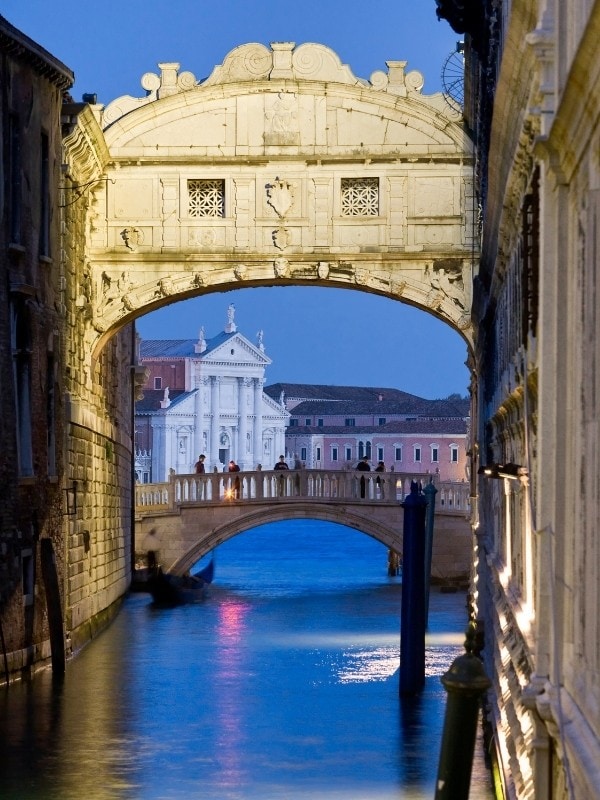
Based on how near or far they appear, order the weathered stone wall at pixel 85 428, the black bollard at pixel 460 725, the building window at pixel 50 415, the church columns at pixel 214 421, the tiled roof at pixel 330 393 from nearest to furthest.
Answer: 1. the black bollard at pixel 460 725
2. the building window at pixel 50 415
3. the weathered stone wall at pixel 85 428
4. the church columns at pixel 214 421
5. the tiled roof at pixel 330 393

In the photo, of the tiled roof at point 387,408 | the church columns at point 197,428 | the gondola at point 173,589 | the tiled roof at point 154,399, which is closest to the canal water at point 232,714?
the gondola at point 173,589

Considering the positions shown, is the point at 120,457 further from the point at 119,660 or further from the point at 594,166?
the point at 594,166

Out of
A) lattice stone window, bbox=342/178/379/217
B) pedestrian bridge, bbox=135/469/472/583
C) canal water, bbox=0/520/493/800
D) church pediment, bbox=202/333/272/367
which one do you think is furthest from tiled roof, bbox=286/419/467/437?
lattice stone window, bbox=342/178/379/217

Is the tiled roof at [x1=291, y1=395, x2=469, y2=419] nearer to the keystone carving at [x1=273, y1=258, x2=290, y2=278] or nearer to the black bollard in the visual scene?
the keystone carving at [x1=273, y1=258, x2=290, y2=278]

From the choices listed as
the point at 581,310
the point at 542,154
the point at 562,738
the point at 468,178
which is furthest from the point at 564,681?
the point at 468,178

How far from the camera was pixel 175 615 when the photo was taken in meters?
21.7

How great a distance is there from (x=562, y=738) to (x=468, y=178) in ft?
42.9

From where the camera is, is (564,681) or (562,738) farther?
(564,681)

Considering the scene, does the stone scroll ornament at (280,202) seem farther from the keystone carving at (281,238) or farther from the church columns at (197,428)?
the church columns at (197,428)

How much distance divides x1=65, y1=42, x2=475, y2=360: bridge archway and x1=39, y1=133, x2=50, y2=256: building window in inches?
83.1

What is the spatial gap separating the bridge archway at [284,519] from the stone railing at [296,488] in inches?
7.5

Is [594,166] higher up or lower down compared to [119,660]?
higher up

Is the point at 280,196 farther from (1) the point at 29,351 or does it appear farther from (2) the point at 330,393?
(2) the point at 330,393

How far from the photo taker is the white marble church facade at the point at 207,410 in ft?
236
